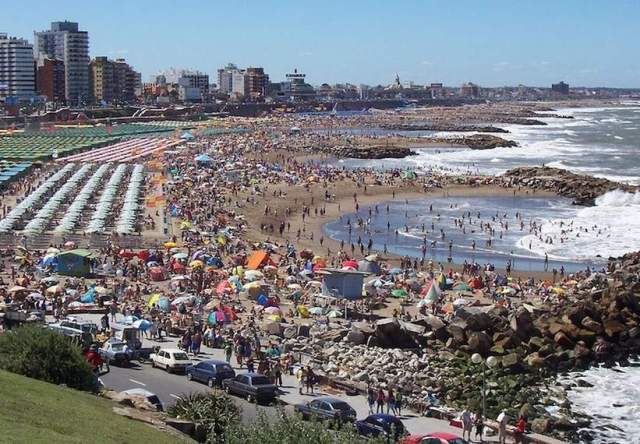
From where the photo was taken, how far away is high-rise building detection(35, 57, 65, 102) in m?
150

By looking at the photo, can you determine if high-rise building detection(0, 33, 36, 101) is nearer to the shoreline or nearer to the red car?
the shoreline

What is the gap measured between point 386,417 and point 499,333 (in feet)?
23.8

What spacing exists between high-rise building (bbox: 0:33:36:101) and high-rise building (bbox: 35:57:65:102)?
4.47 feet

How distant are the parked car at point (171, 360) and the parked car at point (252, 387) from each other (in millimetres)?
1804

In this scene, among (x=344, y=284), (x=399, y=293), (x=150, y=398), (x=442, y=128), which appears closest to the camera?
(x=150, y=398)

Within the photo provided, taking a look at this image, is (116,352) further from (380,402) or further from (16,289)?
(16,289)

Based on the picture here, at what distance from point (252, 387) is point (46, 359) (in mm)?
3809

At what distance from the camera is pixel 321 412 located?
14.7 metres

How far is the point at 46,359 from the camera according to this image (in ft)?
45.0

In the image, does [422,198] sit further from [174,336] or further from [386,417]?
[386,417]

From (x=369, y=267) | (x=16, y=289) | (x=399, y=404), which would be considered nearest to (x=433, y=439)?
(x=399, y=404)

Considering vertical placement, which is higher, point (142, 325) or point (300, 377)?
point (142, 325)

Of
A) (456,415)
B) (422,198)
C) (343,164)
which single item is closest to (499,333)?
(456,415)

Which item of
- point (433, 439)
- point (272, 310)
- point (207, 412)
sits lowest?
point (272, 310)
